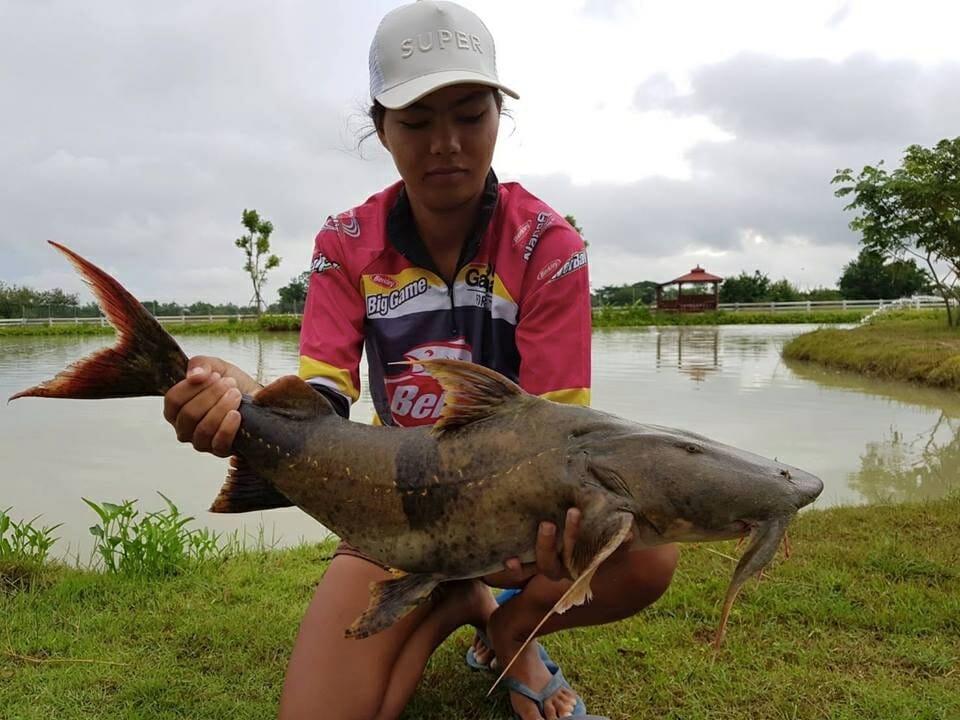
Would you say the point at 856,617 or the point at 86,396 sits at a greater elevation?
the point at 86,396

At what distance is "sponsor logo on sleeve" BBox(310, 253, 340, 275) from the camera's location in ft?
9.03

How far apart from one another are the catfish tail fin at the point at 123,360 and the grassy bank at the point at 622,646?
118 cm

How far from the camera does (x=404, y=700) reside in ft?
8.02

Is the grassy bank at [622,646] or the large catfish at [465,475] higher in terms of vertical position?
the large catfish at [465,475]

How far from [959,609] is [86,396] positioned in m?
3.28

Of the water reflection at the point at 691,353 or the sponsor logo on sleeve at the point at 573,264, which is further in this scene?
the water reflection at the point at 691,353

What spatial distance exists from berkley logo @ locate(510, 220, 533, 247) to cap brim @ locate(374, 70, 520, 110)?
1.86 feet

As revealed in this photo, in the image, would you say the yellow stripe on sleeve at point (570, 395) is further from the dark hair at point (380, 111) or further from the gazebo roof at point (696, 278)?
the gazebo roof at point (696, 278)

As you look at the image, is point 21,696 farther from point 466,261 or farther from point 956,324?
point 956,324

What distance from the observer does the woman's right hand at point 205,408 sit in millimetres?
2029

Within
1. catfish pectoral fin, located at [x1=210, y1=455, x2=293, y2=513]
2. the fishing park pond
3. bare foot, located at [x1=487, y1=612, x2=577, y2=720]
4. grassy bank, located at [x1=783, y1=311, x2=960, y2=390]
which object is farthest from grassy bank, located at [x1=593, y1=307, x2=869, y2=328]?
catfish pectoral fin, located at [x1=210, y1=455, x2=293, y2=513]

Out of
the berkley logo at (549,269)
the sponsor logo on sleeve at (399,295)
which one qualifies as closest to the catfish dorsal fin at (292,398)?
the sponsor logo on sleeve at (399,295)

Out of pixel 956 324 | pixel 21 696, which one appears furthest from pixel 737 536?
pixel 956 324

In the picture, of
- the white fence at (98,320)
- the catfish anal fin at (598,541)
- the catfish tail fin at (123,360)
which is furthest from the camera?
the white fence at (98,320)
